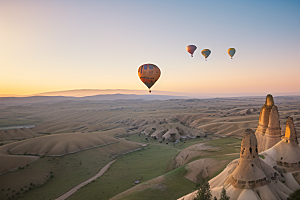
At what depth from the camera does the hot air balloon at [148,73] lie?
4622 centimetres

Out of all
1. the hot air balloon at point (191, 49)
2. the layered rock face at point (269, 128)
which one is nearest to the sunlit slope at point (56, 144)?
the hot air balloon at point (191, 49)

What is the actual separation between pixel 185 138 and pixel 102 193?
54.0 meters

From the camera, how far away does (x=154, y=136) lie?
287ft

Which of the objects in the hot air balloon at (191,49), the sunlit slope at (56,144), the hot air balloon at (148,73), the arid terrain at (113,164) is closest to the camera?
the arid terrain at (113,164)

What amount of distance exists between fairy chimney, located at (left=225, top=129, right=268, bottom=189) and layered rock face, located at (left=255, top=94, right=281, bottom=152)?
44.2ft

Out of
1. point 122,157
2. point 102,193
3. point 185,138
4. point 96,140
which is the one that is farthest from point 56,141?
point 185,138

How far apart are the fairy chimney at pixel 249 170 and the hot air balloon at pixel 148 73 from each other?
98.4 feet

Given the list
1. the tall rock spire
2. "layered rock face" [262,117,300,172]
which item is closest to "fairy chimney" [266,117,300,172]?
"layered rock face" [262,117,300,172]

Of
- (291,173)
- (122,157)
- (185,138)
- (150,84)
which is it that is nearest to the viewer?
(291,173)

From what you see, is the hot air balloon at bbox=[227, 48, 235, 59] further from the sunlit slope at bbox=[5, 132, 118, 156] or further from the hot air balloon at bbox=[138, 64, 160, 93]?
the sunlit slope at bbox=[5, 132, 118, 156]

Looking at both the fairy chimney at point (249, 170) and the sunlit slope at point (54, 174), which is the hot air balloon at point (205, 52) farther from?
the fairy chimney at point (249, 170)

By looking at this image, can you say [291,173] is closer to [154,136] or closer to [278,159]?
[278,159]

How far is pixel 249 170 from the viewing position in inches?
771

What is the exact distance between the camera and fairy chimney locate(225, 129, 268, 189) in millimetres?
19125
